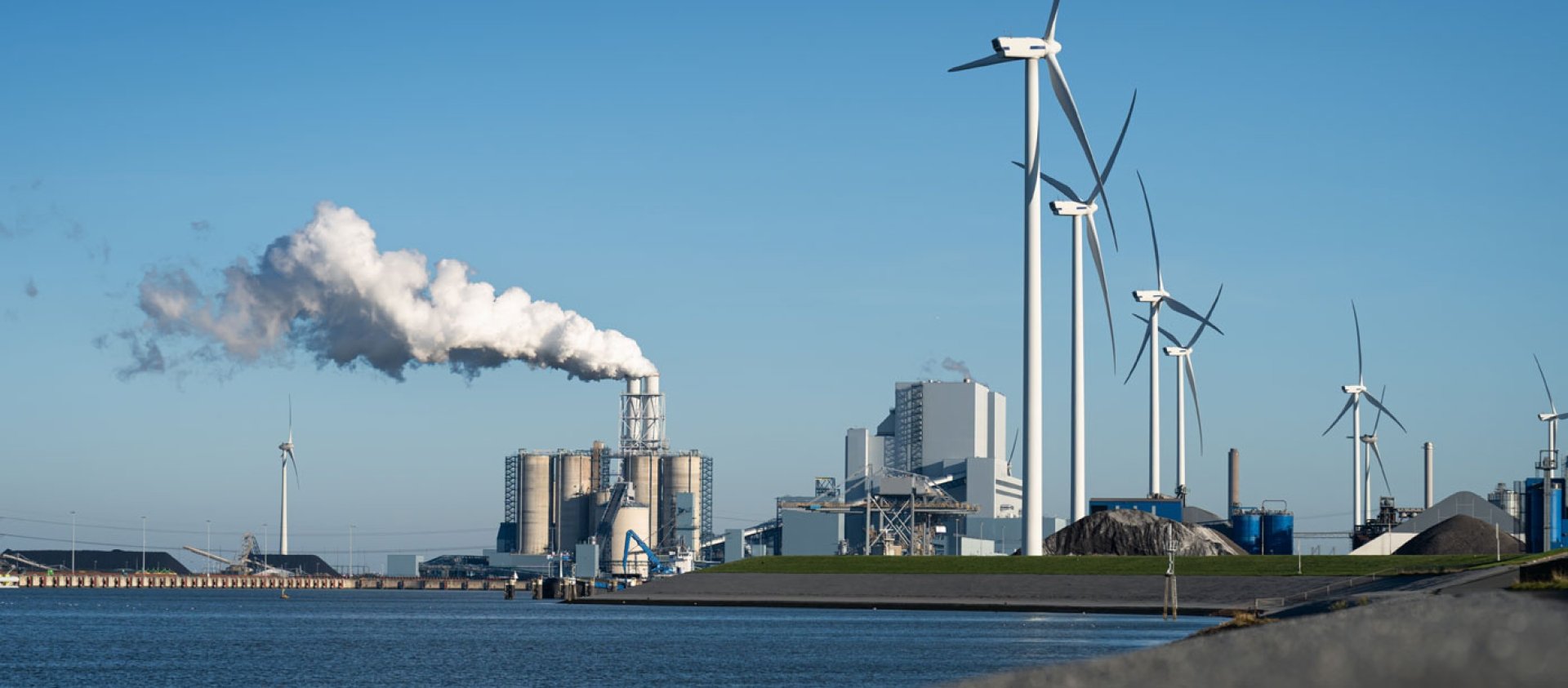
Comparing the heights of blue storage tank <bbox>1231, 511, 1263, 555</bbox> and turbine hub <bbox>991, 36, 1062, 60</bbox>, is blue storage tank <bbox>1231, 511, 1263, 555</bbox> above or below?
below

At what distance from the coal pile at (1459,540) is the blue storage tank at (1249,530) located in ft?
66.2

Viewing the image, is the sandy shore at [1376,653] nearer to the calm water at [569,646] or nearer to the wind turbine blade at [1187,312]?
the calm water at [569,646]

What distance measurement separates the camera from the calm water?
67.1m

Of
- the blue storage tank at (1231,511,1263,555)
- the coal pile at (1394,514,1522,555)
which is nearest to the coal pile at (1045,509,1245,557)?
the coal pile at (1394,514,1522,555)

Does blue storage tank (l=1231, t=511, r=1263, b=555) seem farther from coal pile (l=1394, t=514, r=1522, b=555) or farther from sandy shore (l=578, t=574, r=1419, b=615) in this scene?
sandy shore (l=578, t=574, r=1419, b=615)

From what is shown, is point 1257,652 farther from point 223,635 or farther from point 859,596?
point 859,596

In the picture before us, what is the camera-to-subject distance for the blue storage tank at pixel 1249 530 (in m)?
171

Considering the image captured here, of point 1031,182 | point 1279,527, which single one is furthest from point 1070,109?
point 1279,527

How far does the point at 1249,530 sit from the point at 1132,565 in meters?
42.5

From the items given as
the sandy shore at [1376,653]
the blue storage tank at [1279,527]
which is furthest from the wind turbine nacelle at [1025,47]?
the sandy shore at [1376,653]

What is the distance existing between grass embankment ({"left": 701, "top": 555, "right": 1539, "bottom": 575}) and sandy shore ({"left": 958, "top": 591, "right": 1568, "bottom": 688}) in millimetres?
106151

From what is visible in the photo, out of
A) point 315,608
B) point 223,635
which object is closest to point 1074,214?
point 223,635

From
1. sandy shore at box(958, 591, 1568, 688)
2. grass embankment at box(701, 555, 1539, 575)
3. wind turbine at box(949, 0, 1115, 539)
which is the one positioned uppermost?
wind turbine at box(949, 0, 1115, 539)

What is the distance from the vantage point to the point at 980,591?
133375 millimetres
